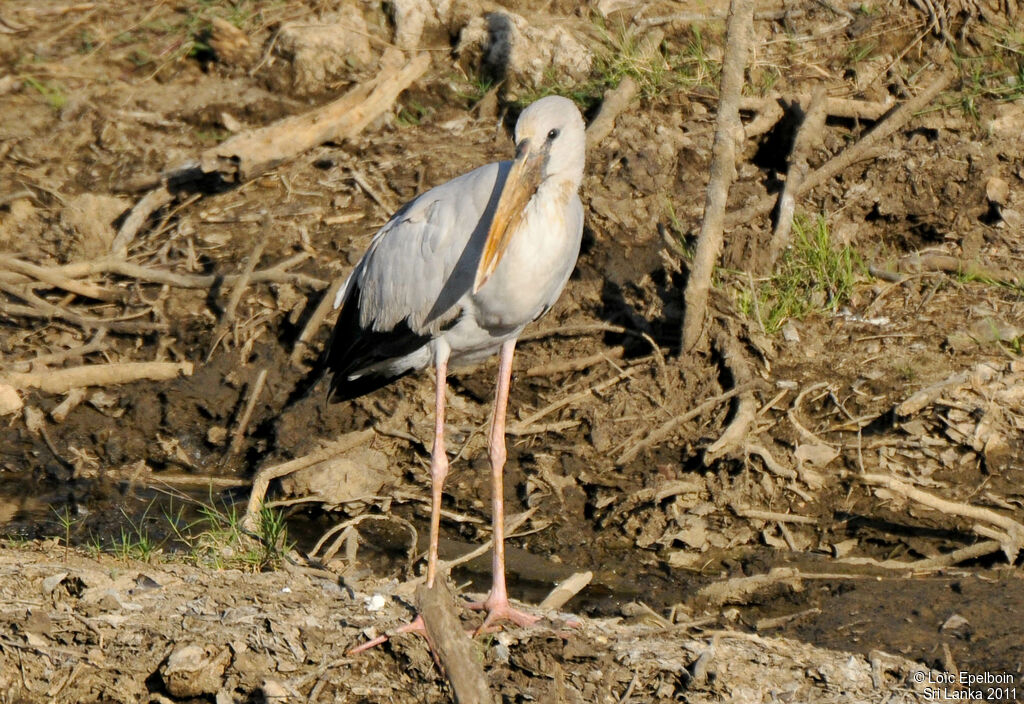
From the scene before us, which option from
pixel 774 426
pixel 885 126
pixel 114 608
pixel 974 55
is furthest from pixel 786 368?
pixel 114 608

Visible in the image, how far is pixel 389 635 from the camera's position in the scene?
414 centimetres

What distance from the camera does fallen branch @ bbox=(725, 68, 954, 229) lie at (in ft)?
21.6

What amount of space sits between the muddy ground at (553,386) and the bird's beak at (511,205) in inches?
46.7

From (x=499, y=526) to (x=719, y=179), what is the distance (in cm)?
204

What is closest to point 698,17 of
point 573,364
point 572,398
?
point 573,364

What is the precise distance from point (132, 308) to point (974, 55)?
4912mm

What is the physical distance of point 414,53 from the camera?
27.0 ft

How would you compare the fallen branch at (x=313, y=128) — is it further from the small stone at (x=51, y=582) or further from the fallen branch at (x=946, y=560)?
the fallen branch at (x=946, y=560)

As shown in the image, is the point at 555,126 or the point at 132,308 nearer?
the point at 555,126

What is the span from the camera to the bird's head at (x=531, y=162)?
4398 mm

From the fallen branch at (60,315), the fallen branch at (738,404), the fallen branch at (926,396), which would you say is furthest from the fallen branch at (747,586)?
the fallen branch at (60,315)

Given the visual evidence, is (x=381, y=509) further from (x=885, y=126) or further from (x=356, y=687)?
(x=885, y=126)

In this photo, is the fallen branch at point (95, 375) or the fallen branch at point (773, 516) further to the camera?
the fallen branch at point (95, 375)

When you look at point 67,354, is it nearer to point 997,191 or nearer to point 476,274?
point 476,274
